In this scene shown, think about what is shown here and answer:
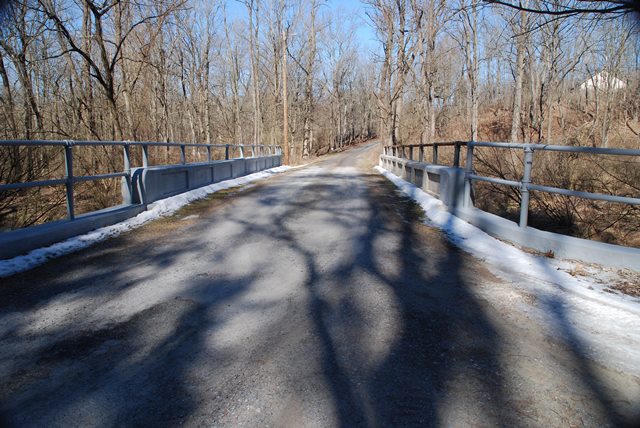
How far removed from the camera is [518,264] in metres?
4.46

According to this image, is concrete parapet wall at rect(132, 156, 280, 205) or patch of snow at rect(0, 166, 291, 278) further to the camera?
concrete parapet wall at rect(132, 156, 280, 205)

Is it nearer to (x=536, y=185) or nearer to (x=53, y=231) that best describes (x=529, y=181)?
(x=536, y=185)

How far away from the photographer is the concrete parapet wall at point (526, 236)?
4.19 m

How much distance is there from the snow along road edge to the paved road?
0.29 metres

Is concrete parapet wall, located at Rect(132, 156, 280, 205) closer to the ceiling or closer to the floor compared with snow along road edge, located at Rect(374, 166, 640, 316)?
closer to the ceiling

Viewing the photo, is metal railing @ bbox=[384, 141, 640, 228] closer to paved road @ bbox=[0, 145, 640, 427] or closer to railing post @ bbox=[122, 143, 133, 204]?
paved road @ bbox=[0, 145, 640, 427]

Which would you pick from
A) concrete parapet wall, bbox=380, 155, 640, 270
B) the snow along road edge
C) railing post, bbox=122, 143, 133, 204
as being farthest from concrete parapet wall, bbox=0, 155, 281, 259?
concrete parapet wall, bbox=380, 155, 640, 270

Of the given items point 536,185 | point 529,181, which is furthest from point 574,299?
point 529,181

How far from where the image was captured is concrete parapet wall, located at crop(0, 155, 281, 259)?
4637mm

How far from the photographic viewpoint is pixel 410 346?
8.90ft

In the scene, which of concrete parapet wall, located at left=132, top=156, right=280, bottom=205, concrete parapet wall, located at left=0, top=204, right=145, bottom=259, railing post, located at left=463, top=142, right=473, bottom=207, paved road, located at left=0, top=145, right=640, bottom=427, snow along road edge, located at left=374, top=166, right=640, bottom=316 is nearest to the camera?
paved road, located at left=0, top=145, right=640, bottom=427

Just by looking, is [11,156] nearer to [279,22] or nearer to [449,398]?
[449,398]

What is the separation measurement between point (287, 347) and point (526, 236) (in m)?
3.67

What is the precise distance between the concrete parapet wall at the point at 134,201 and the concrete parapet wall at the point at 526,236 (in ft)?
18.2
